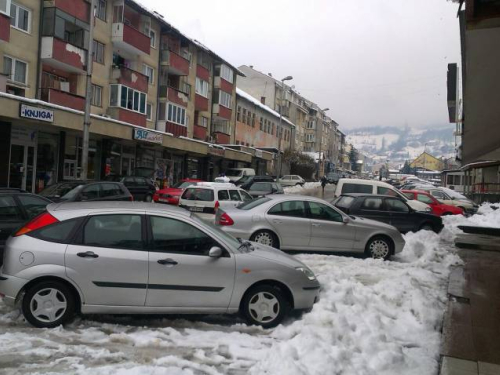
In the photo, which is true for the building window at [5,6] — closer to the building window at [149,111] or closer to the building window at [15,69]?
the building window at [15,69]

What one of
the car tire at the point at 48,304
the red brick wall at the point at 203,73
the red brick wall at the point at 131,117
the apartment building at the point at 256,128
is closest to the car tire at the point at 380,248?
the car tire at the point at 48,304

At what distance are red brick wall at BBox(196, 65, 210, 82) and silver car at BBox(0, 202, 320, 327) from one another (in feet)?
122

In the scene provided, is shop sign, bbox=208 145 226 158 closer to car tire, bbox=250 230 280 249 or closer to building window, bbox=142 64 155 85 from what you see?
building window, bbox=142 64 155 85

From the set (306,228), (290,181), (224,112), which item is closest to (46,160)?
(306,228)

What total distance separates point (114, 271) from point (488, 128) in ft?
19.9

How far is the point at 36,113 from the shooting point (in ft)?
65.6

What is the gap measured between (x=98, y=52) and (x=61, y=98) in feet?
18.6

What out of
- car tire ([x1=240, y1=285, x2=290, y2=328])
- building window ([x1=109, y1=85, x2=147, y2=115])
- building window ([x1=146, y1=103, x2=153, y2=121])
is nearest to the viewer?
car tire ([x1=240, y1=285, x2=290, y2=328])

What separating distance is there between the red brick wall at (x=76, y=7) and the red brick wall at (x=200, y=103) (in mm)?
16157

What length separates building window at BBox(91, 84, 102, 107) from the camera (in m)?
28.0

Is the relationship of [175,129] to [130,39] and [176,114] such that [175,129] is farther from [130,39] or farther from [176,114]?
[130,39]

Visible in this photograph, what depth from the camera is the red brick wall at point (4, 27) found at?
67.4ft

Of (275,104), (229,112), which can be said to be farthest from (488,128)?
(275,104)

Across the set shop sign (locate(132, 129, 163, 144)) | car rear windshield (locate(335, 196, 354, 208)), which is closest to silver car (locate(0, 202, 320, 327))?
car rear windshield (locate(335, 196, 354, 208))
